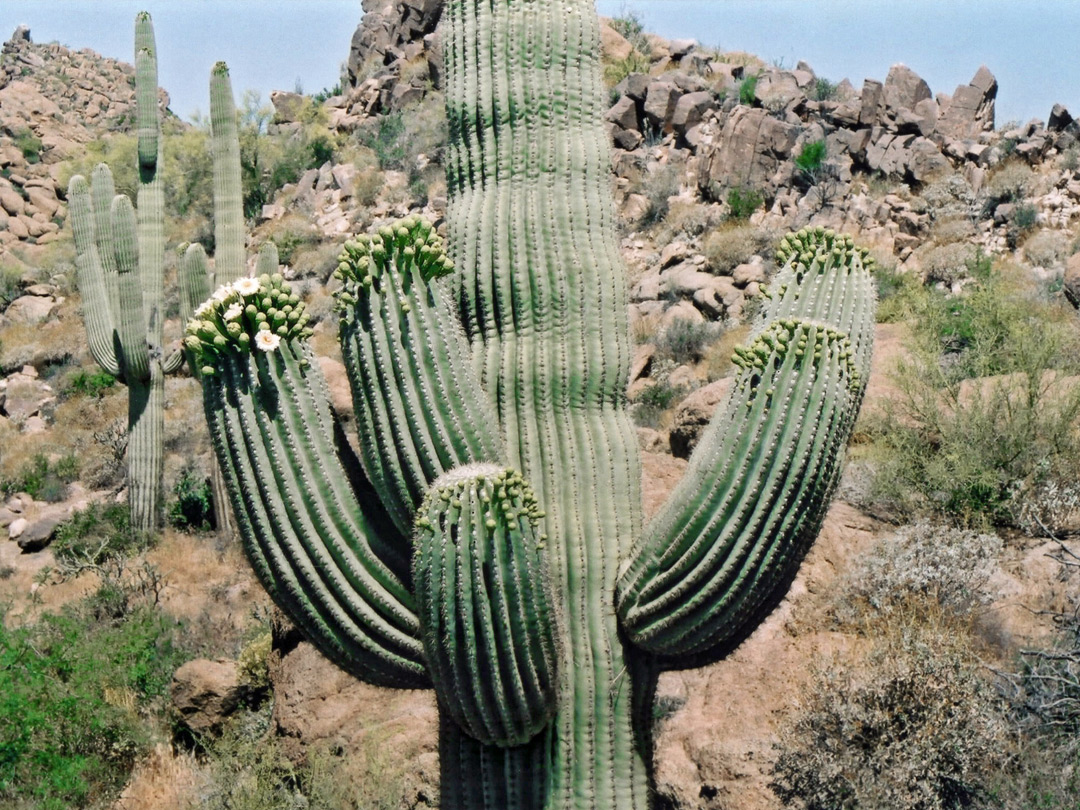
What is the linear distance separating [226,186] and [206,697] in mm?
6606

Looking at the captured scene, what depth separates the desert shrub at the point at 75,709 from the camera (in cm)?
751

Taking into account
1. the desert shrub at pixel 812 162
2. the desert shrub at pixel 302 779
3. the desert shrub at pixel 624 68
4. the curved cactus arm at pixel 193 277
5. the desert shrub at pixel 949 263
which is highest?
the desert shrub at pixel 624 68

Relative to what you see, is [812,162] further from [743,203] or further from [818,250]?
[818,250]

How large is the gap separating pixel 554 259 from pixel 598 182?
393 millimetres

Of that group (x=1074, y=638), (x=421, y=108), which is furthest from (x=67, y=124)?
(x=1074, y=638)

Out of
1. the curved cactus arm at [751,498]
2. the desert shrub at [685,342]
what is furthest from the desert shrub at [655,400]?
the curved cactus arm at [751,498]

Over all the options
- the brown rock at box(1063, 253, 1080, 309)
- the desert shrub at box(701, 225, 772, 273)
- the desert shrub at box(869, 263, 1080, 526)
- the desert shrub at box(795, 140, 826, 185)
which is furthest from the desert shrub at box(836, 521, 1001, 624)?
the desert shrub at box(795, 140, 826, 185)

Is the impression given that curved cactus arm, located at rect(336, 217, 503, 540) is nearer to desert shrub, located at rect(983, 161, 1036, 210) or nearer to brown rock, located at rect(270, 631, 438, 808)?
brown rock, located at rect(270, 631, 438, 808)

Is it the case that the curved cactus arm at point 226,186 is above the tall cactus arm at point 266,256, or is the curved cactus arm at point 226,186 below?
above

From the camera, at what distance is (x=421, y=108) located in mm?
30203

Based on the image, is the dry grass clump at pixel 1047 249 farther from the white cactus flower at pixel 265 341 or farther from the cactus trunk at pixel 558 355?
the white cactus flower at pixel 265 341

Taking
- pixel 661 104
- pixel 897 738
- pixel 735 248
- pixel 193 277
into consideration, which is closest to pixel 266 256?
pixel 193 277

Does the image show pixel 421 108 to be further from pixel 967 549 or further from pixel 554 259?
pixel 554 259

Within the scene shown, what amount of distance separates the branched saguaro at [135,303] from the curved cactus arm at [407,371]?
10.4 m
